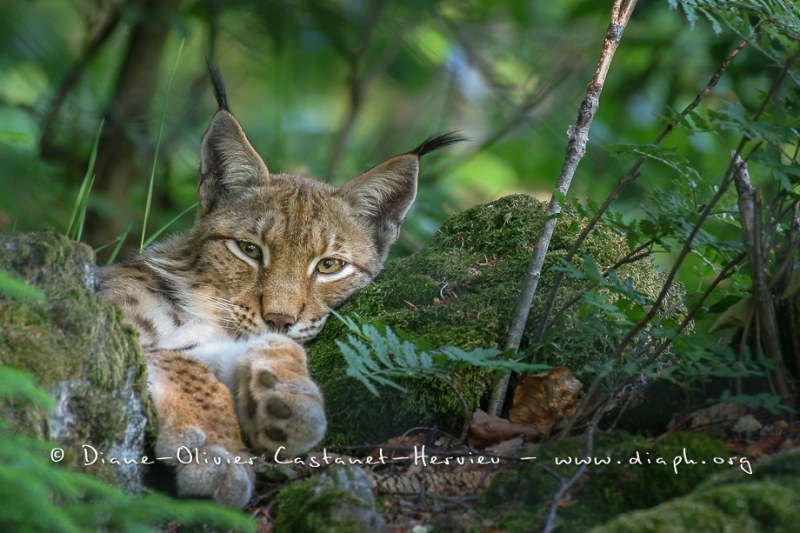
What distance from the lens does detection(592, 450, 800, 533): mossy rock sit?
2082 millimetres

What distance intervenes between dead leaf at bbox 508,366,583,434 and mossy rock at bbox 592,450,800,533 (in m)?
1.16

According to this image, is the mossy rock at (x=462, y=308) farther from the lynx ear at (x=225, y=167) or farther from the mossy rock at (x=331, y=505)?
the lynx ear at (x=225, y=167)

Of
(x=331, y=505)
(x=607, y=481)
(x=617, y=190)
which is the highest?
(x=617, y=190)

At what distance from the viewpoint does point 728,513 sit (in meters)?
2.12

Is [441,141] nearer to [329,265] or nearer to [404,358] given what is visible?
[329,265]

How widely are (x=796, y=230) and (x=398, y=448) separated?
147cm

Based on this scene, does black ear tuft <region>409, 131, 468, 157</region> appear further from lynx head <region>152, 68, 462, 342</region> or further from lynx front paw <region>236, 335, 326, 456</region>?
lynx front paw <region>236, 335, 326, 456</region>

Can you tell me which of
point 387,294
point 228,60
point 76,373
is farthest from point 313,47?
point 76,373

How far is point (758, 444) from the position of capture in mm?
2801

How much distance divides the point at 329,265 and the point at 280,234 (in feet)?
0.92

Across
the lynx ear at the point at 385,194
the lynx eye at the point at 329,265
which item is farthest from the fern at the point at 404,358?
the lynx ear at the point at 385,194

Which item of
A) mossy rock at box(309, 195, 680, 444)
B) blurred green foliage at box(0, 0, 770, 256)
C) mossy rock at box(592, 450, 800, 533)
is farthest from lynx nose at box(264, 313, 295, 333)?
blurred green foliage at box(0, 0, 770, 256)

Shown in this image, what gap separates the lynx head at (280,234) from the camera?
429 cm

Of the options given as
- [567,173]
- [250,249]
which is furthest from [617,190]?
[250,249]
